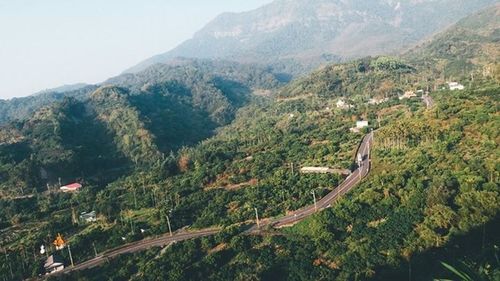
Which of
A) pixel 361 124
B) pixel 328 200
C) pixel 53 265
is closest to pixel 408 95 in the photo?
pixel 361 124

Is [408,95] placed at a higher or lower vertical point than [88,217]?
lower

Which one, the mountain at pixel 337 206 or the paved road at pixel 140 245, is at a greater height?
the mountain at pixel 337 206

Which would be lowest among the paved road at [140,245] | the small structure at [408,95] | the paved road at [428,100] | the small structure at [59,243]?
the small structure at [408,95]

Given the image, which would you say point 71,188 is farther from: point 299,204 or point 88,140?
point 299,204

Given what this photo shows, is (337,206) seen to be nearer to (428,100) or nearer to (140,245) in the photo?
(140,245)

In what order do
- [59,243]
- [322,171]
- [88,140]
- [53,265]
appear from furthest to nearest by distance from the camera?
[88,140], [322,171], [59,243], [53,265]

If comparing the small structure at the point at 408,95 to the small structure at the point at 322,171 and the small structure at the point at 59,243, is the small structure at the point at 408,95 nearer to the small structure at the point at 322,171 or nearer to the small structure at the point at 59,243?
the small structure at the point at 322,171

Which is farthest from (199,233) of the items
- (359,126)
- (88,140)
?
(88,140)

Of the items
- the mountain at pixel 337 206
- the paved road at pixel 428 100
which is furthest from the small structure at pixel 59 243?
the paved road at pixel 428 100

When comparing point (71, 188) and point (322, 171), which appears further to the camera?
point (71, 188)

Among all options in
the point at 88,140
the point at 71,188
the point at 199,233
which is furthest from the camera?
the point at 88,140

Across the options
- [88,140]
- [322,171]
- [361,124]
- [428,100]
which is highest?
[322,171]
